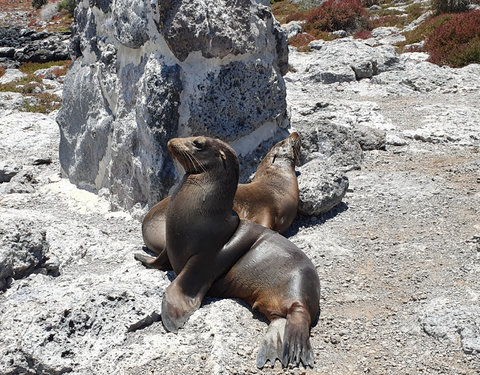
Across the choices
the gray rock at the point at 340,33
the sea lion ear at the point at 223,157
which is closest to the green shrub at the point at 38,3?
the gray rock at the point at 340,33

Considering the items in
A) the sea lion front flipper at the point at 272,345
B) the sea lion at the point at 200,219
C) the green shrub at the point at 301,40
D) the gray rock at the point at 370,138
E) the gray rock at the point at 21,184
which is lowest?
the green shrub at the point at 301,40

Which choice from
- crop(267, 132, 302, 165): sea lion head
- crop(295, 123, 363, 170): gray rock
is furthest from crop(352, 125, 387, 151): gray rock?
crop(267, 132, 302, 165): sea lion head

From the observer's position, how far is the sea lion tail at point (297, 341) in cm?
312

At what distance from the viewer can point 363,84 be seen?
1030 cm

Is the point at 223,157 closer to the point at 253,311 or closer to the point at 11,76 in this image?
the point at 253,311

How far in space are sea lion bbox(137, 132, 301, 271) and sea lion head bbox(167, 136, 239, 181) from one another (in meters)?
0.77

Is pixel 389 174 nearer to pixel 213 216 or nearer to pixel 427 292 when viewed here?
pixel 427 292

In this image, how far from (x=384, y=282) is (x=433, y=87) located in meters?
6.75

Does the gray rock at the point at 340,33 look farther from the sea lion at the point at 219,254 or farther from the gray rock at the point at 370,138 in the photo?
the sea lion at the point at 219,254

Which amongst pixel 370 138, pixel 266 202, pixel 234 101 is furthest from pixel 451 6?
pixel 266 202

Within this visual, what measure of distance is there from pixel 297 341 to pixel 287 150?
2.98 metres

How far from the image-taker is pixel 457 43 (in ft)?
42.3

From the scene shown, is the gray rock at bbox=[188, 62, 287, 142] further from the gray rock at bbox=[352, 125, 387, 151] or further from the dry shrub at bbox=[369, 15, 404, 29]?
the dry shrub at bbox=[369, 15, 404, 29]

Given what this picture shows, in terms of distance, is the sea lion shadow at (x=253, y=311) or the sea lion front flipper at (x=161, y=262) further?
the sea lion front flipper at (x=161, y=262)
